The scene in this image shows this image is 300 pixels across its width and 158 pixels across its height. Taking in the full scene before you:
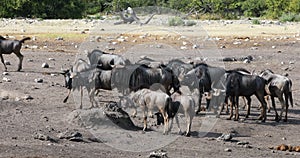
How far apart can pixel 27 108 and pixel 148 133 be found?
362 centimetres

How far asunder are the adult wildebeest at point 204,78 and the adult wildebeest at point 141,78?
764 millimetres

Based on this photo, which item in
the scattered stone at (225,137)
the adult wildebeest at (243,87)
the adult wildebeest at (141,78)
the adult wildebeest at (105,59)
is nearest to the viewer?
the scattered stone at (225,137)

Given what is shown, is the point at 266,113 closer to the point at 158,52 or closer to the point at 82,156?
the point at 82,156

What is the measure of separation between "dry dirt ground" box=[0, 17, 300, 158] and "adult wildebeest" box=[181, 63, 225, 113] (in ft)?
3.21

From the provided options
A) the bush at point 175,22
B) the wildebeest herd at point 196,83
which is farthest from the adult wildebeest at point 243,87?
the bush at point 175,22

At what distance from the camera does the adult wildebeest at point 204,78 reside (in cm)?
1811

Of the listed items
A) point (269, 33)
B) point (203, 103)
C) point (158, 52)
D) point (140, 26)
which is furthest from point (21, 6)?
point (203, 103)

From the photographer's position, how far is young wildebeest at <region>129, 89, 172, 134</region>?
14.9 m

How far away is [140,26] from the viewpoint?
43.2 metres

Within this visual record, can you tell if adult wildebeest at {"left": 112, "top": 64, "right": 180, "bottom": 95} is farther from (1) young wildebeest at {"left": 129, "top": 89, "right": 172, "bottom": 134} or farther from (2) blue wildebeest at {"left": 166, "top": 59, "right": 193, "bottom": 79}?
(1) young wildebeest at {"left": 129, "top": 89, "right": 172, "bottom": 134}

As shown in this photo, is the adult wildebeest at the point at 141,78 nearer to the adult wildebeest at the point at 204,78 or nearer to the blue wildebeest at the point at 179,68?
the adult wildebeest at the point at 204,78

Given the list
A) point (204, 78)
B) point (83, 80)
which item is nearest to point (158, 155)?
point (83, 80)

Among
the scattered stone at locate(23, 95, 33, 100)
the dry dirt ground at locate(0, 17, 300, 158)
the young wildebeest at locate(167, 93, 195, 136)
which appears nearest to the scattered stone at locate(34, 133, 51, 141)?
Result: the dry dirt ground at locate(0, 17, 300, 158)

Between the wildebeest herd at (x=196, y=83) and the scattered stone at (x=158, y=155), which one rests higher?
the wildebeest herd at (x=196, y=83)
